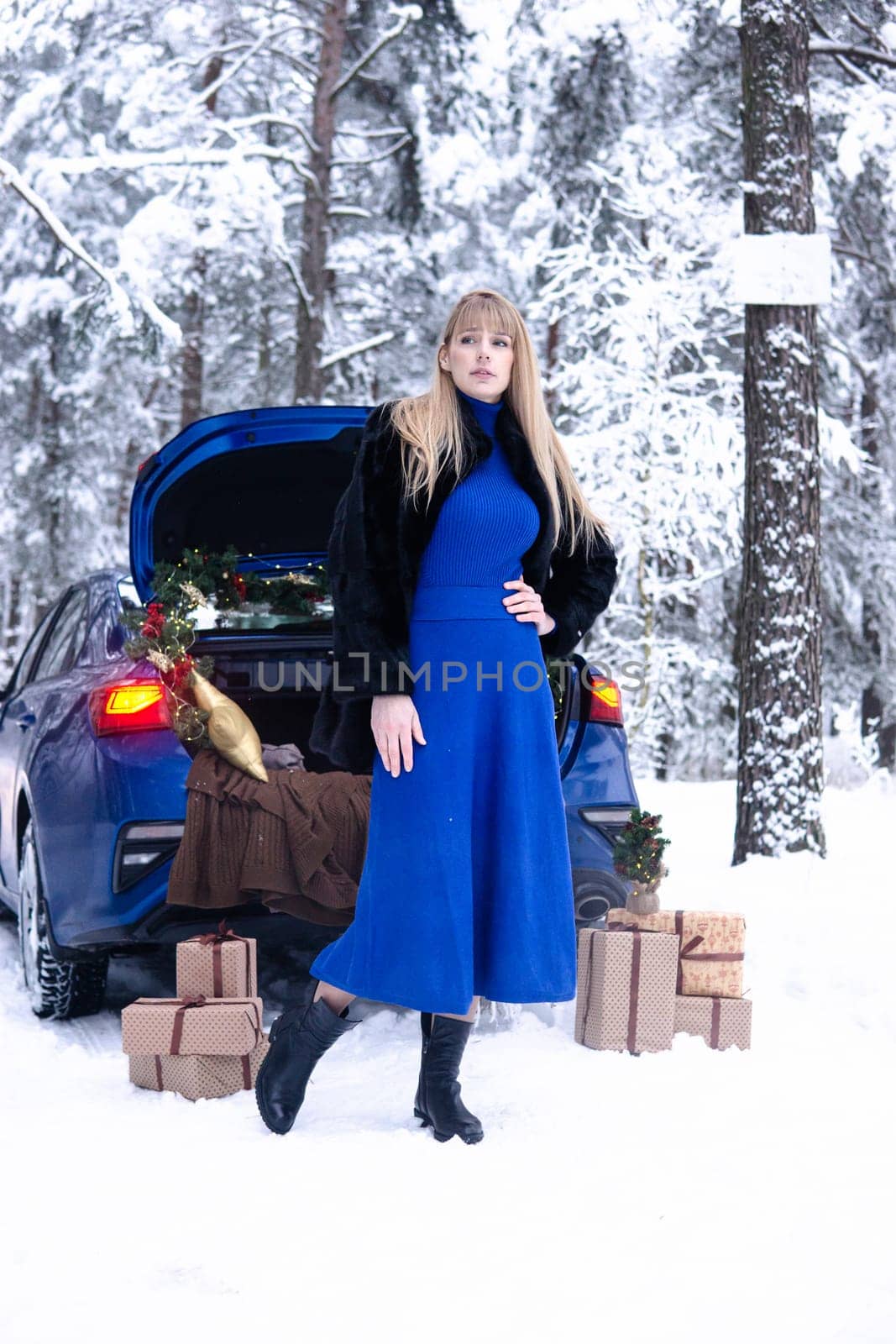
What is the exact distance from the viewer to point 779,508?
6602 mm

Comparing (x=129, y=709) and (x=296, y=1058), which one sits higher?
(x=129, y=709)

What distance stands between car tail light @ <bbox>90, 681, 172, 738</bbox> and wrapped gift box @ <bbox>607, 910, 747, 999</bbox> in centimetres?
158

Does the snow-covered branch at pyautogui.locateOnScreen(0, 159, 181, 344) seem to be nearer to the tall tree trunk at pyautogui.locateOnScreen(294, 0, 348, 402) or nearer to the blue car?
the blue car

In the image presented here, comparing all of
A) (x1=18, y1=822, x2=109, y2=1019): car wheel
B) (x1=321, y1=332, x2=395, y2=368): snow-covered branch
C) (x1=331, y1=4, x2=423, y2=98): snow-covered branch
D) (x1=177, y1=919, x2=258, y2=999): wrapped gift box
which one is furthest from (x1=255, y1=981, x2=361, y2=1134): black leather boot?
(x1=331, y1=4, x2=423, y2=98): snow-covered branch

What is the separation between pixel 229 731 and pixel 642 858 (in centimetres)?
134

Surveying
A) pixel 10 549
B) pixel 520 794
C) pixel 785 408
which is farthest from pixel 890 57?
pixel 10 549

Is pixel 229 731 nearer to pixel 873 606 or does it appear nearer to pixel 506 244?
pixel 873 606

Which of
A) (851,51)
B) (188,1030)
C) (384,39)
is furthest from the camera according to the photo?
(384,39)

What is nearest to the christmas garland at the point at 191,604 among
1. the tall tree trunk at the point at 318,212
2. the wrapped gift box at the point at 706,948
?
the wrapped gift box at the point at 706,948

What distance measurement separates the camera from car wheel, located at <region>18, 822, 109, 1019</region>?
14.6 ft

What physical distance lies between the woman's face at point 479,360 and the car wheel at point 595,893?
162 cm

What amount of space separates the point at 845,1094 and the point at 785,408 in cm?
382

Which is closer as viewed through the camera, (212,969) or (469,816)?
(469,816)

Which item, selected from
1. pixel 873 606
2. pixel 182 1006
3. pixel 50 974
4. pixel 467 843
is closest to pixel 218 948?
pixel 182 1006
